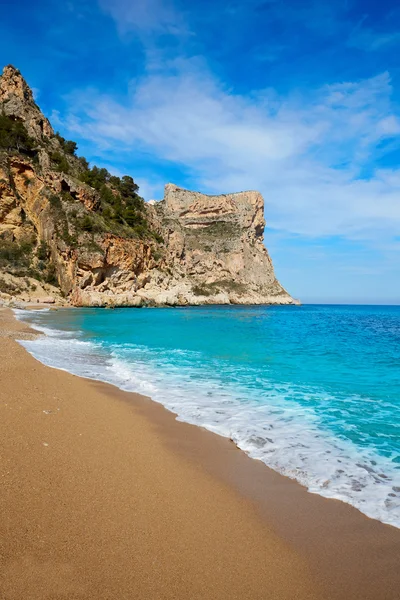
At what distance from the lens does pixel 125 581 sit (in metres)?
2.14

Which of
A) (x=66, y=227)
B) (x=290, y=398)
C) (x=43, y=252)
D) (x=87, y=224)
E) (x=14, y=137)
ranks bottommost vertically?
(x=290, y=398)

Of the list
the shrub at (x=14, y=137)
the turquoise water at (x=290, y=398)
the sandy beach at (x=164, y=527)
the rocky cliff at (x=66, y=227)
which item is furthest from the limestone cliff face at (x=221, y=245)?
the sandy beach at (x=164, y=527)

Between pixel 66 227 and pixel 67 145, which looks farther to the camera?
pixel 67 145

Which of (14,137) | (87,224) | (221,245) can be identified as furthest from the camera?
(221,245)

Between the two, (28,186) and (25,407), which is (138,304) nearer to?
(28,186)

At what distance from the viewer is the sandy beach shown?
217 cm

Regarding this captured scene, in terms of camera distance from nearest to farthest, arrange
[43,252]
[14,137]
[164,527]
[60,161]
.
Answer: [164,527], [43,252], [14,137], [60,161]

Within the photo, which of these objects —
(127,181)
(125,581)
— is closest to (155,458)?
(125,581)

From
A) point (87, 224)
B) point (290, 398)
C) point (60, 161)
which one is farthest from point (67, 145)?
point (290, 398)

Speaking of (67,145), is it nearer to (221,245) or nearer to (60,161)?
(60,161)

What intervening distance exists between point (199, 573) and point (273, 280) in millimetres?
107458

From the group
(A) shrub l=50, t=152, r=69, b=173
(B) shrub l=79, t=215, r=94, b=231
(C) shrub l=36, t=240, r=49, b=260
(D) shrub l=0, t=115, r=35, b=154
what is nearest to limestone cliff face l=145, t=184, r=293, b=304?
(A) shrub l=50, t=152, r=69, b=173

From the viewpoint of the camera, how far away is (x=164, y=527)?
9.11 ft

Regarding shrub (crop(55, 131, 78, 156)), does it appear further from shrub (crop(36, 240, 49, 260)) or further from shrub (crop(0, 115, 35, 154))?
shrub (crop(36, 240, 49, 260))
